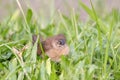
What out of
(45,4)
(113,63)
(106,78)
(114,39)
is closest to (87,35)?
(114,39)

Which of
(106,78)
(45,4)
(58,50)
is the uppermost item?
(45,4)

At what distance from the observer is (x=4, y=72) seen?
330cm

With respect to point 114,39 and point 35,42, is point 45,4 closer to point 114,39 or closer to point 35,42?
point 114,39

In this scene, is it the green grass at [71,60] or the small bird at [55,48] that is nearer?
the green grass at [71,60]

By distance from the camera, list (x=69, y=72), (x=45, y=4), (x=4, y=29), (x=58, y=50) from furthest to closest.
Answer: (x=45, y=4)
(x=4, y=29)
(x=58, y=50)
(x=69, y=72)

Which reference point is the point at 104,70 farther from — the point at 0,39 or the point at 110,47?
the point at 0,39

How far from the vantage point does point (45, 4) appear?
5.93m

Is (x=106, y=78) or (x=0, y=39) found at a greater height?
(x=0, y=39)

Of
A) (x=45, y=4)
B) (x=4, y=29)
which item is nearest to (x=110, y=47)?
(x=4, y=29)

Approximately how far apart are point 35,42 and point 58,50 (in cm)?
17

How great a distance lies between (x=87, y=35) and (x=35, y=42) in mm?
537

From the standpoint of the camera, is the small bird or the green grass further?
the small bird

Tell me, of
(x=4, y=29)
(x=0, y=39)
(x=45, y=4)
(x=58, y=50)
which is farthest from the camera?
(x=45, y=4)

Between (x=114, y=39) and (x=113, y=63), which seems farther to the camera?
(x=114, y=39)
